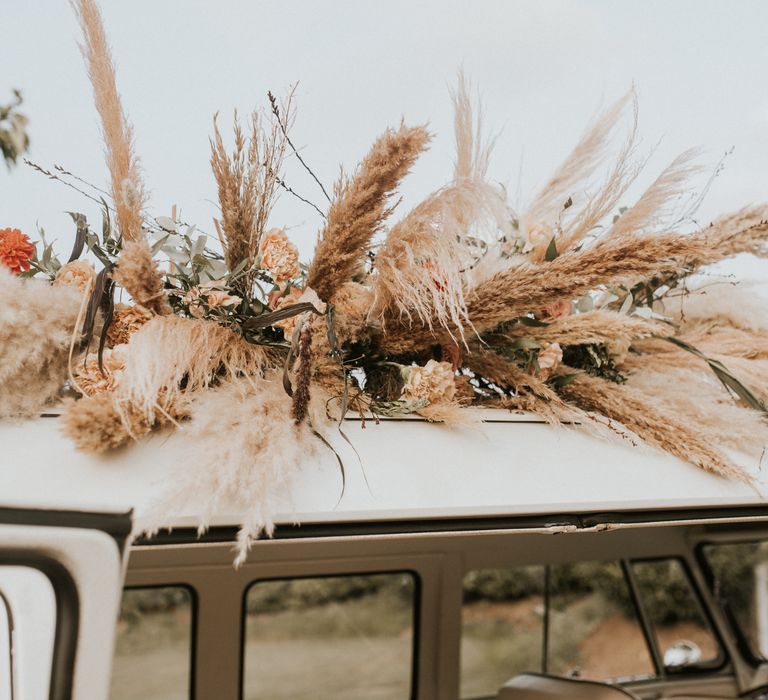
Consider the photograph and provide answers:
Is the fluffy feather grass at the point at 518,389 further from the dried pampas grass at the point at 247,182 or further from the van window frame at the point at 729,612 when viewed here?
the van window frame at the point at 729,612

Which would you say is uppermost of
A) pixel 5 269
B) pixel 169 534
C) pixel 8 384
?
pixel 5 269

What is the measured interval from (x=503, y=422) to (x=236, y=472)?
0.73m

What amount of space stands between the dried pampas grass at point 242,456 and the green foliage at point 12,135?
2.23 ft

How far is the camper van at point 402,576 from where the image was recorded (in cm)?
111

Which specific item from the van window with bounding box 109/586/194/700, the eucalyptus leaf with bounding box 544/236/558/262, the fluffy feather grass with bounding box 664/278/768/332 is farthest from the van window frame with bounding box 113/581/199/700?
the fluffy feather grass with bounding box 664/278/768/332

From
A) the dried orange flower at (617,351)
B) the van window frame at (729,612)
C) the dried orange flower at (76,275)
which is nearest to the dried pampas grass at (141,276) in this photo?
the dried orange flower at (76,275)

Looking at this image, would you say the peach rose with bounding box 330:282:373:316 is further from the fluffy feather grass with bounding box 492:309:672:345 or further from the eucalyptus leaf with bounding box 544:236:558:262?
the eucalyptus leaf with bounding box 544:236:558:262

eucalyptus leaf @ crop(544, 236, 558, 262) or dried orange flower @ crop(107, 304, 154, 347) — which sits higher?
eucalyptus leaf @ crop(544, 236, 558, 262)

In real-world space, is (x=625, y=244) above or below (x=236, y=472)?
above

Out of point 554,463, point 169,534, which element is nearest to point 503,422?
point 554,463

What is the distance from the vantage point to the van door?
1.05 m

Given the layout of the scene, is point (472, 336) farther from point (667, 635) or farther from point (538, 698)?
point (667, 635)

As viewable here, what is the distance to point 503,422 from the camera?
1.71 metres

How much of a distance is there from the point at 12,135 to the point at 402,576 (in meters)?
2.21
